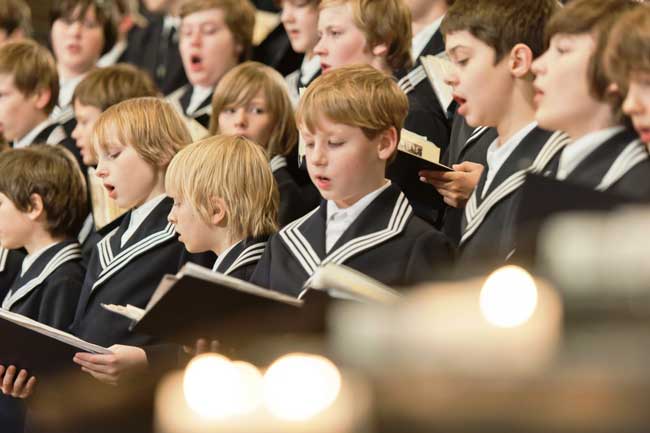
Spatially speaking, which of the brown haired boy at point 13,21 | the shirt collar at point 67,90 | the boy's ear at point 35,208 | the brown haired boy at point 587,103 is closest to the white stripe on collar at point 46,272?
the boy's ear at point 35,208

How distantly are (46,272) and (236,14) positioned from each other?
111 cm

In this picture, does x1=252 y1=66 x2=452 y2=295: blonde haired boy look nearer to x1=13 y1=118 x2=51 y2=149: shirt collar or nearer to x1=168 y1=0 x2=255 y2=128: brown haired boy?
x1=168 y1=0 x2=255 y2=128: brown haired boy

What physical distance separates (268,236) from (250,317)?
0.63m

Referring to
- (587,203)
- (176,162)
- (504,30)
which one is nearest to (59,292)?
(176,162)

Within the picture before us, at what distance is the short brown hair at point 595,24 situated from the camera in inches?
74.9

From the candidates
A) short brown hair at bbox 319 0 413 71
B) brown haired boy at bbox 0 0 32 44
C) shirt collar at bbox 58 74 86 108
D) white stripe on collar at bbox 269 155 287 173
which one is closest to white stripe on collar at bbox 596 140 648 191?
short brown hair at bbox 319 0 413 71

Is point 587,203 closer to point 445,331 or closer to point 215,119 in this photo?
point 445,331

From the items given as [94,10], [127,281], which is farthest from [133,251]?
[94,10]

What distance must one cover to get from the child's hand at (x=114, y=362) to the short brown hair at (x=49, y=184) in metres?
0.59

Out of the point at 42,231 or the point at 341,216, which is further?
the point at 42,231

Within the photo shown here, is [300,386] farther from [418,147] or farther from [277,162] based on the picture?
[277,162]

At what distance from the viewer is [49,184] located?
2.96 m

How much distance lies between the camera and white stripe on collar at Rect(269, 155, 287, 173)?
9.71 feet

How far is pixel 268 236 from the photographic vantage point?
2510mm
